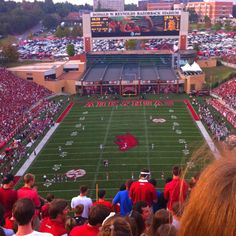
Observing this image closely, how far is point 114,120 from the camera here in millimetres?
29828

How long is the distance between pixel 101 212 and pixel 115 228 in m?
1.52

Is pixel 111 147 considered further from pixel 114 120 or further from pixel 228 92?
pixel 228 92

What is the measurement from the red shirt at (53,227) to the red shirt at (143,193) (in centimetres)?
188

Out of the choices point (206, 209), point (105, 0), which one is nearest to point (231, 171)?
point (206, 209)

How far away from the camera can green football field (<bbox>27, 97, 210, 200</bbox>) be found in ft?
61.3

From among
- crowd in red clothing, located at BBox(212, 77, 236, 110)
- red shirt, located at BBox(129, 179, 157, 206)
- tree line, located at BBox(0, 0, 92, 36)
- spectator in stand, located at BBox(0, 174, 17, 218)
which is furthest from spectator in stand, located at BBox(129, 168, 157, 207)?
tree line, located at BBox(0, 0, 92, 36)

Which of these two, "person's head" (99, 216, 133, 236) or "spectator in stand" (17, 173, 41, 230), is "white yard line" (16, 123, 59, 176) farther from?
"person's head" (99, 216, 133, 236)

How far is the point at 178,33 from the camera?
47.4 metres

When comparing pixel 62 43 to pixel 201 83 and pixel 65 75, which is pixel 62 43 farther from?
pixel 201 83

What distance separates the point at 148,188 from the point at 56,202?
2024 millimetres

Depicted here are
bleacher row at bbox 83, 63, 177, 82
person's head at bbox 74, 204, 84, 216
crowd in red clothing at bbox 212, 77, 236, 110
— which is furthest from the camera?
bleacher row at bbox 83, 63, 177, 82

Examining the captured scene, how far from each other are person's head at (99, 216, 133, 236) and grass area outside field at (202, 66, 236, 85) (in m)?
42.0

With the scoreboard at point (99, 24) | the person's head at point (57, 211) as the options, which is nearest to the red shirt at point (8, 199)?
the person's head at point (57, 211)

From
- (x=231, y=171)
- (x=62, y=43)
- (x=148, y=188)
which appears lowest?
(x=62, y=43)
